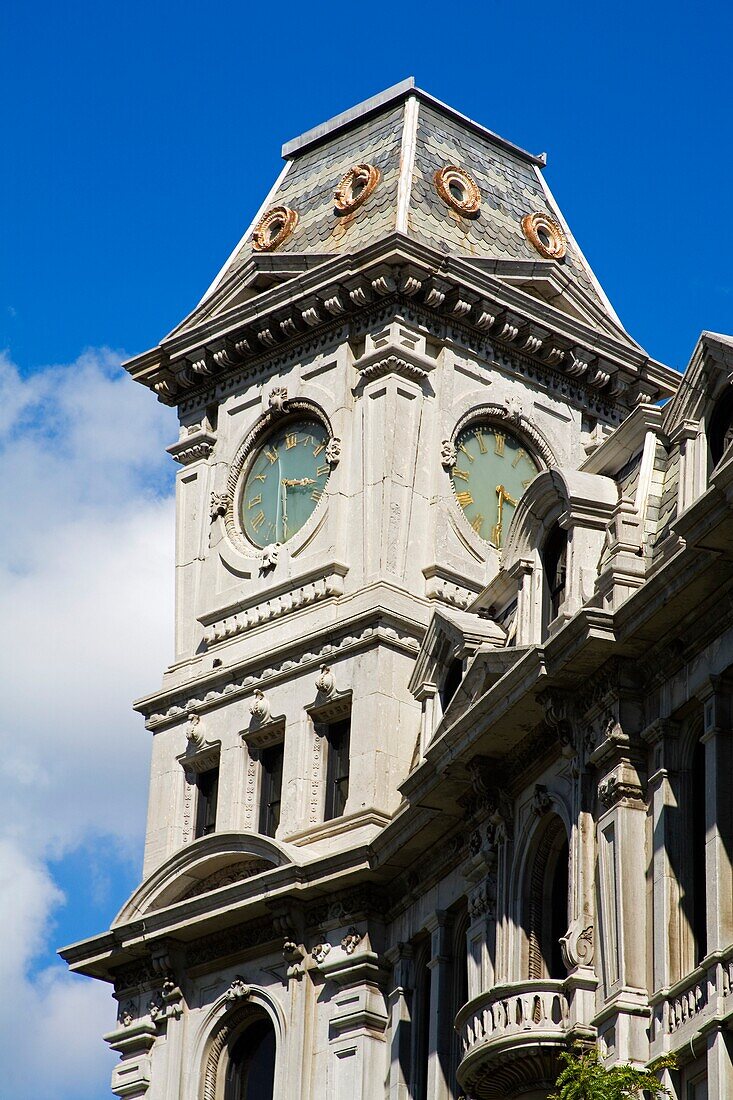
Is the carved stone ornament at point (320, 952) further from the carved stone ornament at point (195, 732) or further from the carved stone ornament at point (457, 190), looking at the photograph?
the carved stone ornament at point (457, 190)

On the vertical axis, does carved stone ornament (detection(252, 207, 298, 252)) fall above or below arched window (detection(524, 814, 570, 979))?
above

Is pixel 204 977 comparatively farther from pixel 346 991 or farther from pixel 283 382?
pixel 283 382

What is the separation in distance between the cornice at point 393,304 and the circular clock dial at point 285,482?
2008mm

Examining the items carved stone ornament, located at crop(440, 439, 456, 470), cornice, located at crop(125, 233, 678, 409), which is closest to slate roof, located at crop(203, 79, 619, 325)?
cornice, located at crop(125, 233, 678, 409)

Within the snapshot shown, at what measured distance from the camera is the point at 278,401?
5653cm

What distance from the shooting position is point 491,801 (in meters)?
44.9

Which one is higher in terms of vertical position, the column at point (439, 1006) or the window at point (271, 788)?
the window at point (271, 788)

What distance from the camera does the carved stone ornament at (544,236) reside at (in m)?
60.0

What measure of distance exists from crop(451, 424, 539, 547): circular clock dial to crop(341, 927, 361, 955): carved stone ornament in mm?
9775

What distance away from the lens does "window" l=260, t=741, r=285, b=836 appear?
5262cm

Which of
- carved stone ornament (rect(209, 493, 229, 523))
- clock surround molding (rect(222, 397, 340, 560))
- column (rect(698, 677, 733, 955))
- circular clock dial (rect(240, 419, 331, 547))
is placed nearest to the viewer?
column (rect(698, 677, 733, 955))

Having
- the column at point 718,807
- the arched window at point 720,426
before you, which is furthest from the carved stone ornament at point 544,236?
the column at point 718,807

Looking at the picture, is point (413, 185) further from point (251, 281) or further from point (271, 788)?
point (271, 788)

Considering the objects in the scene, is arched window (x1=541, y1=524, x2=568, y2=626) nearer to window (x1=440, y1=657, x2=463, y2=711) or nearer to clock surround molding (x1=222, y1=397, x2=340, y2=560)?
window (x1=440, y1=657, x2=463, y2=711)
